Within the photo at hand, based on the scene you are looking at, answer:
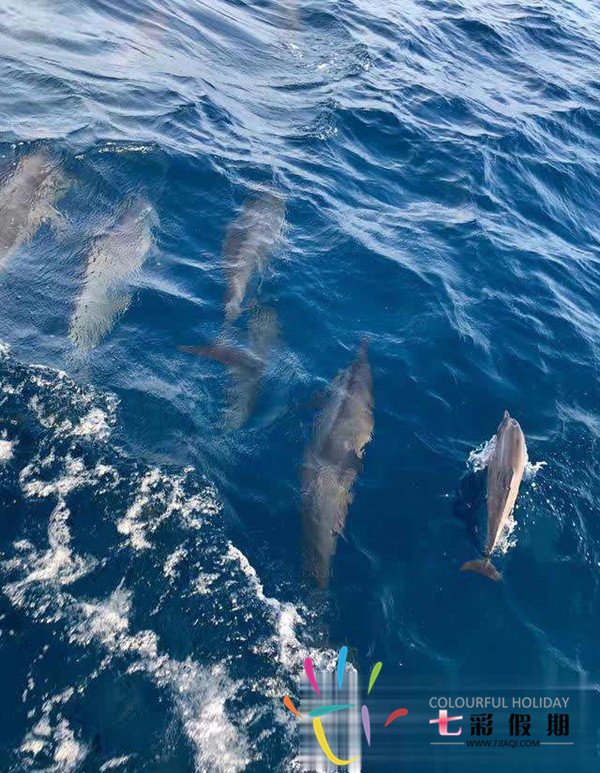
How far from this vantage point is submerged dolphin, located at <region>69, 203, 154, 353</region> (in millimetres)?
9312

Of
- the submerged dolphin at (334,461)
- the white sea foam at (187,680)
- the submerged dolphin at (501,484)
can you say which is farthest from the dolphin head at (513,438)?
the white sea foam at (187,680)

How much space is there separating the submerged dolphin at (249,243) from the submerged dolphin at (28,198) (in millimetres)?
2904

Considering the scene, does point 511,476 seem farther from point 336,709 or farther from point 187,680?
point 187,680

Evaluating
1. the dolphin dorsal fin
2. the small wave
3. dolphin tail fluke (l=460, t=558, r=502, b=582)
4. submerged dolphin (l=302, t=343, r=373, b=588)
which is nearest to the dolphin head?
the dolphin dorsal fin

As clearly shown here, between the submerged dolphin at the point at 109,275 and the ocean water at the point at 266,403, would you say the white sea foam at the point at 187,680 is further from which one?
the submerged dolphin at the point at 109,275

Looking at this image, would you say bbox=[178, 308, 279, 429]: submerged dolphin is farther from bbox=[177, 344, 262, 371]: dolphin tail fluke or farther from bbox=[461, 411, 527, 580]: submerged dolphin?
bbox=[461, 411, 527, 580]: submerged dolphin

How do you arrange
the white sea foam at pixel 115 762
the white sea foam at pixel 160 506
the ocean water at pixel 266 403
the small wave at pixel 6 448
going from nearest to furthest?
the white sea foam at pixel 115 762 → the ocean water at pixel 266 403 → the white sea foam at pixel 160 506 → the small wave at pixel 6 448

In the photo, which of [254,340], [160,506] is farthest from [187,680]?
[254,340]

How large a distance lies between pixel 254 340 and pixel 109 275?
2419mm

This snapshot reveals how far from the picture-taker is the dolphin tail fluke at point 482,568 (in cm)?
755

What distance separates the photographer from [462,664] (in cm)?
688

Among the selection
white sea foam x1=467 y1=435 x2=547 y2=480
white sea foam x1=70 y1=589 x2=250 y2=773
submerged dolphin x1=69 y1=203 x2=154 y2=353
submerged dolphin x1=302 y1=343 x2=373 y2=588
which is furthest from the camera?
submerged dolphin x1=69 y1=203 x2=154 y2=353

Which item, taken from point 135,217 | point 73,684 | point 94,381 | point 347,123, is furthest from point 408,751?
point 347,123

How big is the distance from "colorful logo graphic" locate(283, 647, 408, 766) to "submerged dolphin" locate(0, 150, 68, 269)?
23.8 feet
